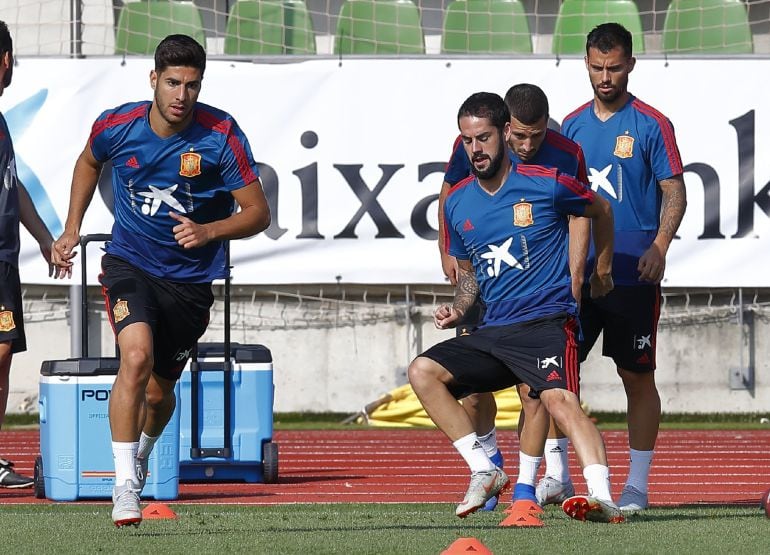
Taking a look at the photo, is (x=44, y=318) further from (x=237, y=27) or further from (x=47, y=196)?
(x=237, y=27)

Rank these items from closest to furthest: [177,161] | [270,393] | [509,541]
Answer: [509,541], [177,161], [270,393]

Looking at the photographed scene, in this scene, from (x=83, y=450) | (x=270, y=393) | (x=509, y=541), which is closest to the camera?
(x=509, y=541)

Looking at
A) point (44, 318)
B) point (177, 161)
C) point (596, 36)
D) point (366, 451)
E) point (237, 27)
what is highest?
point (237, 27)

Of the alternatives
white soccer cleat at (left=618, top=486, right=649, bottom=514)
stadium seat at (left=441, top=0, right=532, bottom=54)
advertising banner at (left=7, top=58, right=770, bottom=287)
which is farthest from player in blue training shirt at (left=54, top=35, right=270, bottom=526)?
stadium seat at (left=441, top=0, right=532, bottom=54)

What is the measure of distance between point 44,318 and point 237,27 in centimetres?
294

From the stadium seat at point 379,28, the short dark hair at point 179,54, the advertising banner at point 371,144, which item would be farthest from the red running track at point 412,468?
the stadium seat at point 379,28

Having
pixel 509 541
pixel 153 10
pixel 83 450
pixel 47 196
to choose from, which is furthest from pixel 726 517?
pixel 153 10

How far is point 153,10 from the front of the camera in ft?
42.4

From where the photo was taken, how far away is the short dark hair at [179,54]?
5910mm

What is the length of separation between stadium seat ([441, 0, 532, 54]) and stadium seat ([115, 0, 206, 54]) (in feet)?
6.93

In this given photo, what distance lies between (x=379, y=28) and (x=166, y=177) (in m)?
A: 7.13

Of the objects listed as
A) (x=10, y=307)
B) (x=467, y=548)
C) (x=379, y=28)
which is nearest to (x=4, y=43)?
(x=10, y=307)

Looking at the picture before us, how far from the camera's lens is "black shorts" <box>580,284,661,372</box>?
22.6 ft

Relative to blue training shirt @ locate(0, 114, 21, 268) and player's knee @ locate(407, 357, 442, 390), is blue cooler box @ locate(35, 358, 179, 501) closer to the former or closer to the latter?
blue training shirt @ locate(0, 114, 21, 268)
